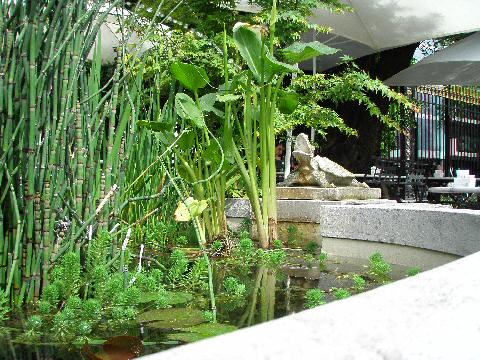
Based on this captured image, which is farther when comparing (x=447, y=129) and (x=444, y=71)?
(x=447, y=129)

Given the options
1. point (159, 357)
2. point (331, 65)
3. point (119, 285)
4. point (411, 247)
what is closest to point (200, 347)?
point (159, 357)

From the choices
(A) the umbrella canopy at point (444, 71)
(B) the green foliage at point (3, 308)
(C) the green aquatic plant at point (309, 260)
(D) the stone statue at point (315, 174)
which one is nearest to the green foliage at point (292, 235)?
(D) the stone statue at point (315, 174)

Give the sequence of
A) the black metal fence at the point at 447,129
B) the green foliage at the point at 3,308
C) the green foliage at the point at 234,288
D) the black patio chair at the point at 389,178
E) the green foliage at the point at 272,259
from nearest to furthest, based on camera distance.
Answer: the green foliage at the point at 3,308 < the green foliage at the point at 234,288 < the green foliage at the point at 272,259 < the black patio chair at the point at 389,178 < the black metal fence at the point at 447,129

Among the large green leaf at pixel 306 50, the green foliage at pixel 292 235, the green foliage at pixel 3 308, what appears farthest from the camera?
the green foliage at pixel 292 235

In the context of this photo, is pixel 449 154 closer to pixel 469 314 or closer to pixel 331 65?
pixel 331 65

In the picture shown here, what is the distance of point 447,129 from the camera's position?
10000 millimetres

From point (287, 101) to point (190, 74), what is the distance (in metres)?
0.58

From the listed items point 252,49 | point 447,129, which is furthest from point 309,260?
point 447,129

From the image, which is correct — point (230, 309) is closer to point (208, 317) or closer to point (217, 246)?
point (208, 317)

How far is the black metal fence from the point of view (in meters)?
10.1

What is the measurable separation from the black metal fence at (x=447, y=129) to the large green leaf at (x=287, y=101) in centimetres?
709

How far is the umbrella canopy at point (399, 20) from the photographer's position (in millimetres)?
6852

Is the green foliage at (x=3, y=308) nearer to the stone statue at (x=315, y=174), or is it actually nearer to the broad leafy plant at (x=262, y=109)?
the broad leafy plant at (x=262, y=109)

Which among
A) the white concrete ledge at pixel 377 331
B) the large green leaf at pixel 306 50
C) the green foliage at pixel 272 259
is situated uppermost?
the large green leaf at pixel 306 50
